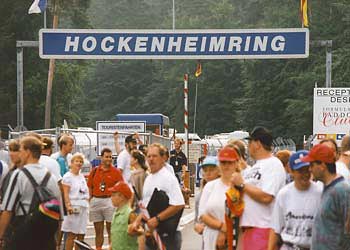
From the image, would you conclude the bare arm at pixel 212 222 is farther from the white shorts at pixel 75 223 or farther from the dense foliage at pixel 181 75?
the dense foliage at pixel 181 75

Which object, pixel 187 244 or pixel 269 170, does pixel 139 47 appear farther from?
pixel 269 170

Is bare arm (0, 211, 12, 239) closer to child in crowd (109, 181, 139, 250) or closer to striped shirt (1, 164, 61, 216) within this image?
striped shirt (1, 164, 61, 216)

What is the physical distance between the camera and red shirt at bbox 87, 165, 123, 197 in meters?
18.7

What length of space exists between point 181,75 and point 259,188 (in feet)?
335

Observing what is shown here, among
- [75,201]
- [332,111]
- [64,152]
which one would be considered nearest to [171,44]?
[332,111]

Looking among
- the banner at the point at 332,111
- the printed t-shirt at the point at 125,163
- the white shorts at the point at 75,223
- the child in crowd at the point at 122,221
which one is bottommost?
the white shorts at the point at 75,223

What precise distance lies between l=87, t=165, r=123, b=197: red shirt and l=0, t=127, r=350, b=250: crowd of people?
4.40 metres

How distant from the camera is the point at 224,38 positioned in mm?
28812

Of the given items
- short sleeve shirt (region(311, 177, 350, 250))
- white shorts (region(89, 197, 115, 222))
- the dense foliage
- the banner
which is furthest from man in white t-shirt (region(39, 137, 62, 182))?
the dense foliage

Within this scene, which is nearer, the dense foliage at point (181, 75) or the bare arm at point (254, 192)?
the bare arm at point (254, 192)

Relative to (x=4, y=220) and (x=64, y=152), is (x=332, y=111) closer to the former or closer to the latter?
(x=64, y=152)

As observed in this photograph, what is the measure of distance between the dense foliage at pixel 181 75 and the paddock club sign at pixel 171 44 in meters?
32.5

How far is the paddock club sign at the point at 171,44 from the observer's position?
1120 inches

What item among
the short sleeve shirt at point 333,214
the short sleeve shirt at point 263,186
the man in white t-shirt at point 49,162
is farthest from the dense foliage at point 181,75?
the short sleeve shirt at point 333,214
